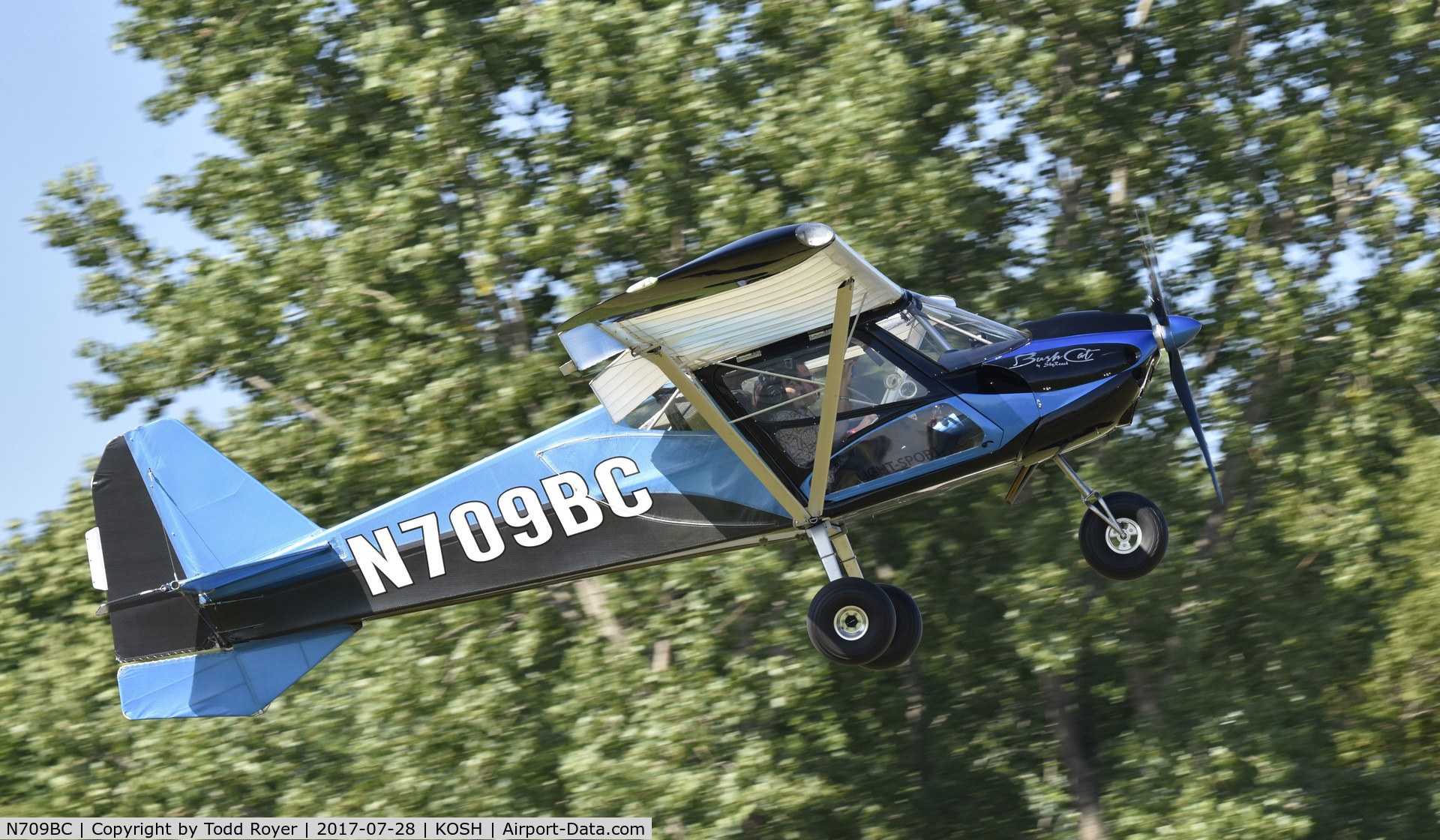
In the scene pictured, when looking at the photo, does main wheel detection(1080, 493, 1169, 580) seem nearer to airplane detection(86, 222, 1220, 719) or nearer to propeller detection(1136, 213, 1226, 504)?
airplane detection(86, 222, 1220, 719)

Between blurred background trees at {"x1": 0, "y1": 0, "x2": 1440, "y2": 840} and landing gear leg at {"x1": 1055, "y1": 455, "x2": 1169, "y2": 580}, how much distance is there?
3915 mm

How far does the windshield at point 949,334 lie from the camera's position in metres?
7.39

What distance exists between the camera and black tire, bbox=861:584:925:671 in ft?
24.2

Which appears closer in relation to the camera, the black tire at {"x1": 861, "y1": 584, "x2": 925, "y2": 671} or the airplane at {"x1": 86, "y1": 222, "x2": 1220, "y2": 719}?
the airplane at {"x1": 86, "y1": 222, "x2": 1220, "y2": 719}

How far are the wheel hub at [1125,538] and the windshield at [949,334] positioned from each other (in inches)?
57.1

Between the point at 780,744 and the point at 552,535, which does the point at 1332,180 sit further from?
the point at 552,535

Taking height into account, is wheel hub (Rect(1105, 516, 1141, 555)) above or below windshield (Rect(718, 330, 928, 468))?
below

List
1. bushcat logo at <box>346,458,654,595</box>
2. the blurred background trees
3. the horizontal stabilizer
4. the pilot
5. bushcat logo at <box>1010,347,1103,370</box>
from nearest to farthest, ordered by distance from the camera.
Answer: bushcat logo at <box>1010,347,1103,370</box>
the pilot
bushcat logo at <box>346,458,654,595</box>
the horizontal stabilizer
the blurred background trees

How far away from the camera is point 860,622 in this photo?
7.38 metres
